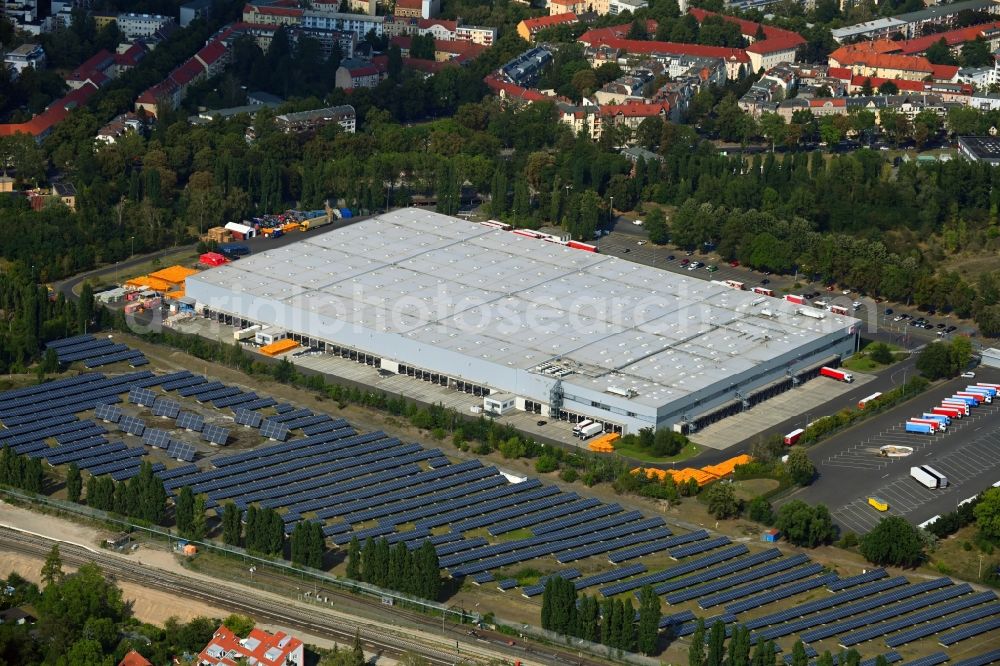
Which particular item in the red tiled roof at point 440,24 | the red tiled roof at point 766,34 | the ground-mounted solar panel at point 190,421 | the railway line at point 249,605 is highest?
the red tiled roof at point 766,34

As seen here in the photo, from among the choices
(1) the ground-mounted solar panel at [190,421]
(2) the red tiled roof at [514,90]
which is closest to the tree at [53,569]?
(1) the ground-mounted solar panel at [190,421]

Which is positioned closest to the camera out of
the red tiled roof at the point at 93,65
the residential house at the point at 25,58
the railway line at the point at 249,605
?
the railway line at the point at 249,605

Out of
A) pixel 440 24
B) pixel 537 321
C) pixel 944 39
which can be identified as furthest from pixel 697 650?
pixel 440 24

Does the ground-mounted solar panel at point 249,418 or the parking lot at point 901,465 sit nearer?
the parking lot at point 901,465

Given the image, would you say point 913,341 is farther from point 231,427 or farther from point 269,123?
point 269,123

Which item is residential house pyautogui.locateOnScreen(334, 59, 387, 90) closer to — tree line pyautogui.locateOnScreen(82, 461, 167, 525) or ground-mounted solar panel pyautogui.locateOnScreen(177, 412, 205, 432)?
ground-mounted solar panel pyautogui.locateOnScreen(177, 412, 205, 432)

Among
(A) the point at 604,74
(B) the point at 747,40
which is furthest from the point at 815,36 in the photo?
(A) the point at 604,74

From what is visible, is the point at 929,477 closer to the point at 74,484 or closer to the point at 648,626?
the point at 648,626

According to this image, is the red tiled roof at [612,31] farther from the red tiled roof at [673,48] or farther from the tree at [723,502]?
the tree at [723,502]
